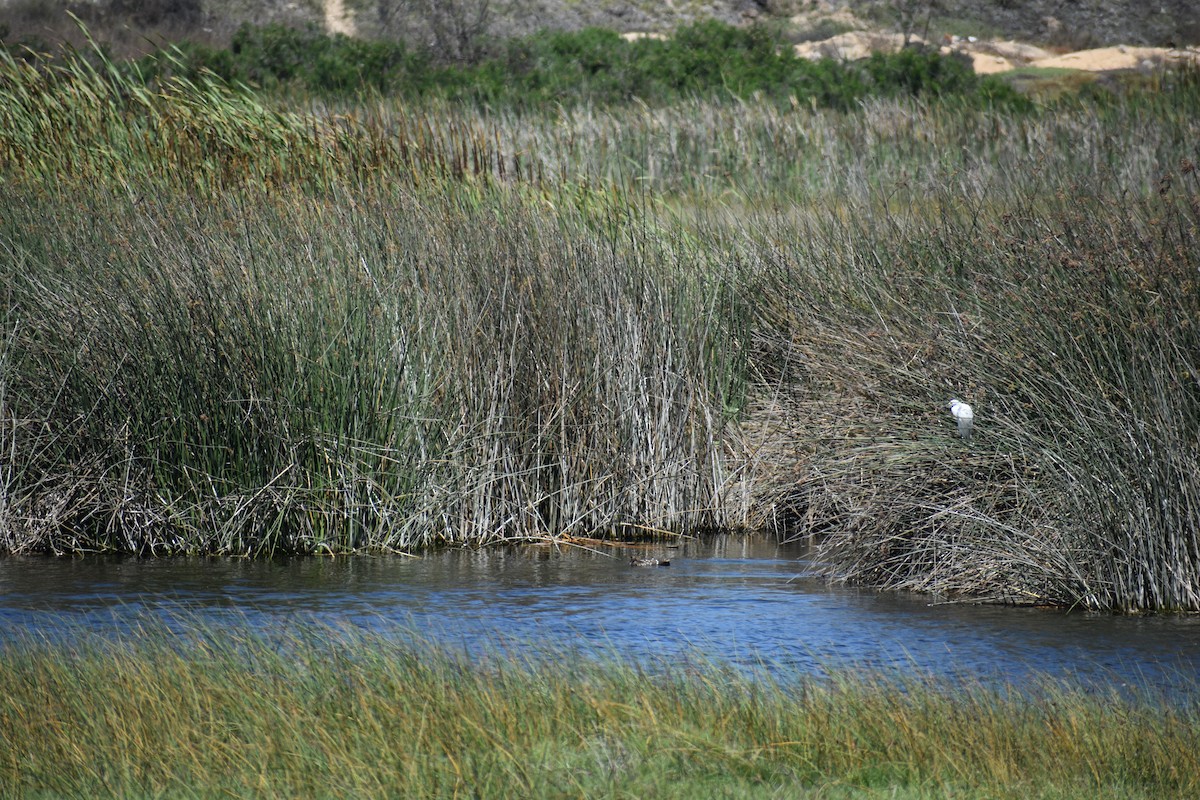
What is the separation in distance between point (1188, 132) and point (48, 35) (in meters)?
23.6

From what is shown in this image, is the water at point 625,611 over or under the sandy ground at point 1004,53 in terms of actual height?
under

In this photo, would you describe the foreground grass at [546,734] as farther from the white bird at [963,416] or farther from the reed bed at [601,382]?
the white bird at [963,416]

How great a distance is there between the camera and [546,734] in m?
4.54

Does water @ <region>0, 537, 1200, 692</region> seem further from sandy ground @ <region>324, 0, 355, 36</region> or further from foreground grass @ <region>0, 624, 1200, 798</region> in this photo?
sandy ground @ <region>324, 0, 355, 36</region>

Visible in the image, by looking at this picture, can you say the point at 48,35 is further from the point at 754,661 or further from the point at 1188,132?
the point at 754,661

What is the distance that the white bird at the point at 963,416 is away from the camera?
6.98 metres

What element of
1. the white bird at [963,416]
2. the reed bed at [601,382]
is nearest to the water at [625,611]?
the reed bed at [601,382]

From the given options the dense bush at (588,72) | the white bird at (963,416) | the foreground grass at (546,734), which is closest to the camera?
the foreground grass at (546,734)

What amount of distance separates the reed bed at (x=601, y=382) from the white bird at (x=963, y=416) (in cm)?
11

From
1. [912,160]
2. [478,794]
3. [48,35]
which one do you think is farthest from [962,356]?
[48,35]

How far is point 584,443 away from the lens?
8.77m

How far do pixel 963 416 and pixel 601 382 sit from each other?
2.53m

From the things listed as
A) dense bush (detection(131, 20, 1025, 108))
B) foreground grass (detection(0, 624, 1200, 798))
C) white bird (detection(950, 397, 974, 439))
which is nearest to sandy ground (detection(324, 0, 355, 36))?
dense bush (detection(131, 20, 1025, 108))

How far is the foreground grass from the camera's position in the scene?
420cm
